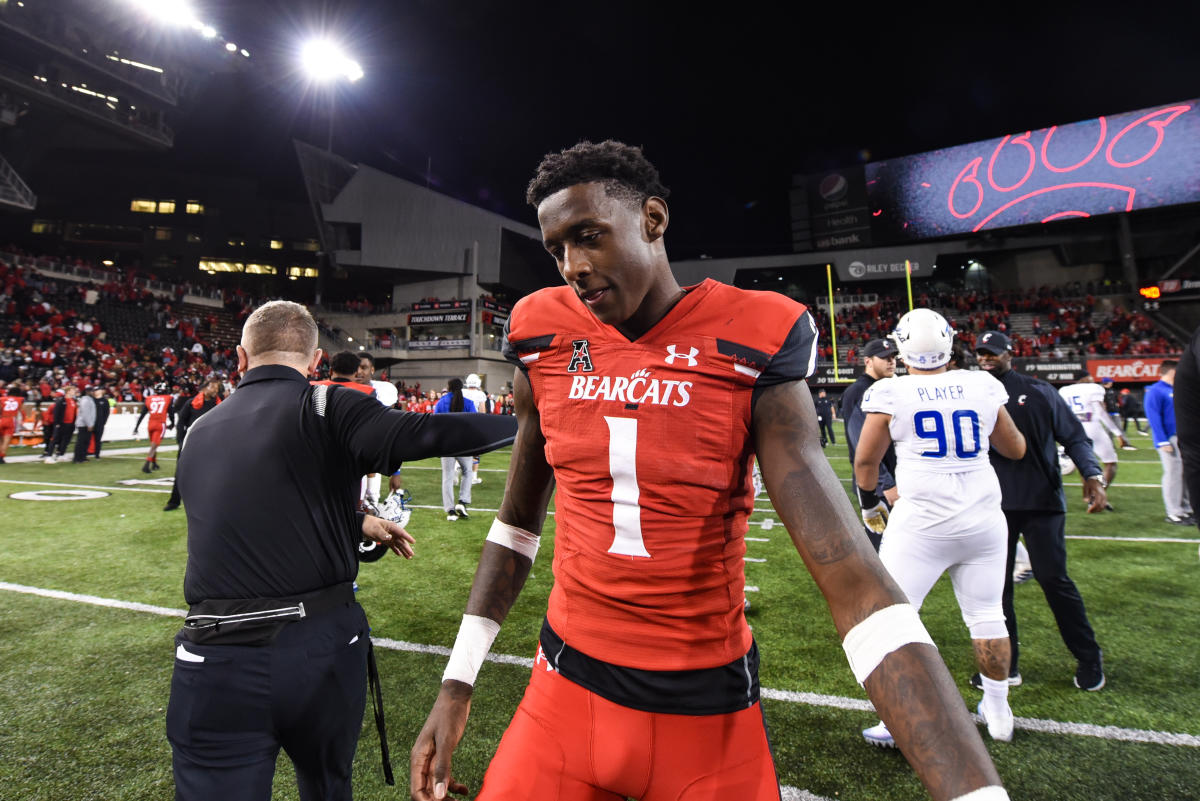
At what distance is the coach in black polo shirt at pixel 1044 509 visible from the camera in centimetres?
356

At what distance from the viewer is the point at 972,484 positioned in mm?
3215

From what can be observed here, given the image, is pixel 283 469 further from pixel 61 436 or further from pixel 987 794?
pixel 61 436

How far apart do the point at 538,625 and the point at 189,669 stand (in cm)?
A: 314

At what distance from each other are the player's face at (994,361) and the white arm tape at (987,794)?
3834 millimetres

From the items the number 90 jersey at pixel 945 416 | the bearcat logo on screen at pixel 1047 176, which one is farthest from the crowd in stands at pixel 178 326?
the number 90 jersey at pixel 945 416

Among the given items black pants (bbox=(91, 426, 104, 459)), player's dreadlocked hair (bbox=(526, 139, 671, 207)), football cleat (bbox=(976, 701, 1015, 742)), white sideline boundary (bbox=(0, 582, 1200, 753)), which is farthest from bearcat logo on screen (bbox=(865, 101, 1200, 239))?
player's dreadlocked hair (bbox=(526, 139, 671, 207))

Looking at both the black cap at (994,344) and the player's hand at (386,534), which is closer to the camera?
the player's hand at (386,534)

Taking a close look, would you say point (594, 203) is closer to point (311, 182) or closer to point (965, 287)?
point (311, 182)

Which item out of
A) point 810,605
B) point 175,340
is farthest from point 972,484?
point 175,340

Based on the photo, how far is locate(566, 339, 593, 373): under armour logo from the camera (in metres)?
1.53

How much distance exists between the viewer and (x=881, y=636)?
988 mm

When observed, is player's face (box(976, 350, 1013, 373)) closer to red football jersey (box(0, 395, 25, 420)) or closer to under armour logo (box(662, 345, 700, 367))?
under armour logo (box(662, 345, 700, 367))

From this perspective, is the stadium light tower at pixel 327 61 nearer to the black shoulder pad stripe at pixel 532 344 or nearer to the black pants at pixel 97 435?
the black pants at pixel 97 435

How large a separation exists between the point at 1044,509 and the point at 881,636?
3.52m
